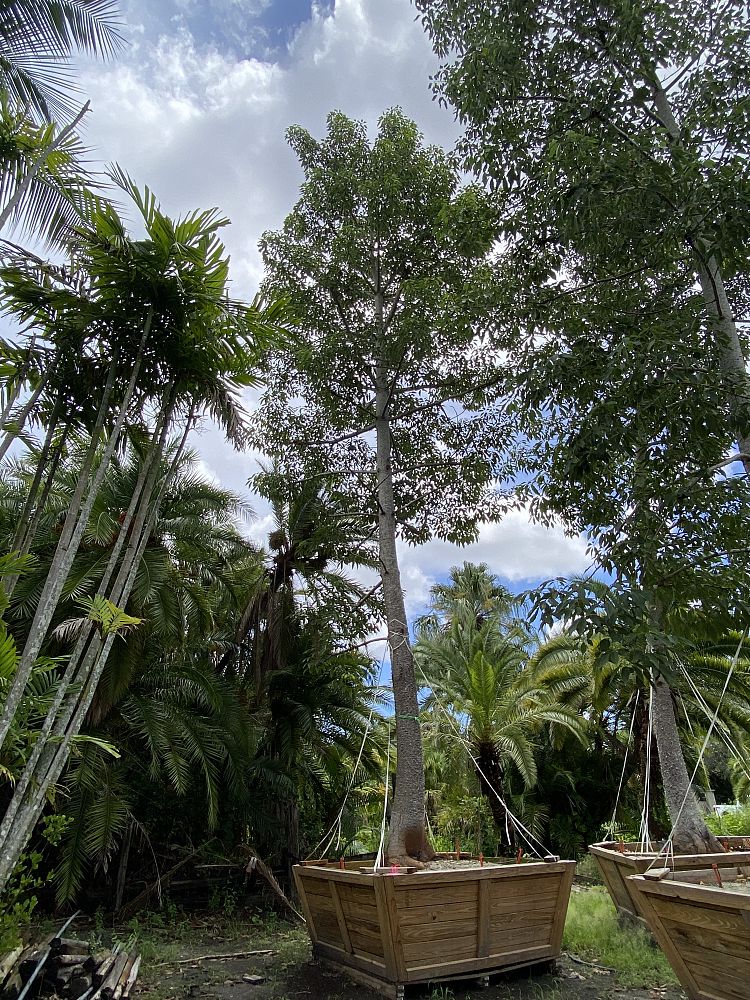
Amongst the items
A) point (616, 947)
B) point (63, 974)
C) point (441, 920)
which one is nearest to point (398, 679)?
point (441, 920)

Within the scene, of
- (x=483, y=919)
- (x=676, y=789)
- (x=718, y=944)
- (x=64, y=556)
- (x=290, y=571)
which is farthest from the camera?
(x=290, y=571)

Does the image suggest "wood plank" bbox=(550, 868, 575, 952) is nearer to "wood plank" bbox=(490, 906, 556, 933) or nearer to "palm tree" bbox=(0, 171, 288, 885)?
"wood plank" bbox=(490, 906, 556, 933)

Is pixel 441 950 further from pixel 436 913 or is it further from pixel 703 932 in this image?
pixel 703 932

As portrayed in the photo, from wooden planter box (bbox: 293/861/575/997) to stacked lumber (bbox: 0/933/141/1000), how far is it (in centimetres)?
220

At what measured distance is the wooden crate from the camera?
13.5 ft

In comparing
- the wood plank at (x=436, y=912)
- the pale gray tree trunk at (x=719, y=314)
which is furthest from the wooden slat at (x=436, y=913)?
the pale gray tree trunk at (x=719, y=314)

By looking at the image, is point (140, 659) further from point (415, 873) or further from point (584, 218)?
point (584, 218)

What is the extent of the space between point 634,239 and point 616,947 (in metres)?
8.20

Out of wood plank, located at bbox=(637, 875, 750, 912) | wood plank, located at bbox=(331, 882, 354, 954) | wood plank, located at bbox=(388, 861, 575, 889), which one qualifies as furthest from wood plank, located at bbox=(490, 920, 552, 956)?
wood plank, located at bbox=(637, 875, 750, 912)

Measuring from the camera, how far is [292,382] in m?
11.4

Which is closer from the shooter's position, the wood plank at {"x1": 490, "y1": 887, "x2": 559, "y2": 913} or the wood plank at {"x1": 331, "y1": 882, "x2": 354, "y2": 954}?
the wood plank at {"x1": 490, "y1": 887, "x2": 559, "y2": 913}

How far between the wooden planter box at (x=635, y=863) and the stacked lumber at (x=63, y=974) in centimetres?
484

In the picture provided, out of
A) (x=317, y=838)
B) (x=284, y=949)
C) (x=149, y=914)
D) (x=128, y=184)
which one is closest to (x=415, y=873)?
(x=284, y=949)

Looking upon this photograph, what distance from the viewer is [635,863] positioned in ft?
24.1
